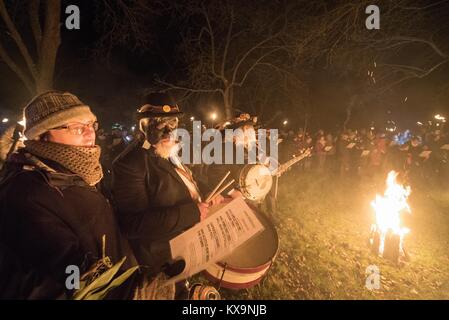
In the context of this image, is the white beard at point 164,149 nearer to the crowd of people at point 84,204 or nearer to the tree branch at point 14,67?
the crowd of people at point 84,204

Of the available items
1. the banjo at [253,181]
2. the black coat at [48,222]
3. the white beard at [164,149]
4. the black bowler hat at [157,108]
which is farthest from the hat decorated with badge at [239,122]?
the black coat at [48,222]

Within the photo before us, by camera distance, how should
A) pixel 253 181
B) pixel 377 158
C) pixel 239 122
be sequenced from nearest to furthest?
pixel 253 181, pixel 239 122, pixel 377 158

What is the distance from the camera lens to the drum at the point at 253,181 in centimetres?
399

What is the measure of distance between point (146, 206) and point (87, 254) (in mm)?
1029

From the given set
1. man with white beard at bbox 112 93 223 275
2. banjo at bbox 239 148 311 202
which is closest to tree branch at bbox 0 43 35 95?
man with white beard at bbox 112 93 223 275

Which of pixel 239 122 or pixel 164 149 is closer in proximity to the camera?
pixel 164 149

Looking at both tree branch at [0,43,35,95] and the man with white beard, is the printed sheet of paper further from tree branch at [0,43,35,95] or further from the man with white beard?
tree branch at [0,43,35,95]

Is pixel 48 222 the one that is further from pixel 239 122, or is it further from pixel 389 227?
pixel 389 227

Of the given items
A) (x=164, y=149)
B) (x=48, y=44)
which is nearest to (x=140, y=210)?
(x=164, y=149)

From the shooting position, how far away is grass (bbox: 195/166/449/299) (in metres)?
4.73

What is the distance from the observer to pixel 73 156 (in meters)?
1.91

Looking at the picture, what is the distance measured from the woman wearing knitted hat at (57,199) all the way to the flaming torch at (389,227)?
550 centimetres

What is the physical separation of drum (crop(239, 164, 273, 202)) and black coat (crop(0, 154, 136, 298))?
7.73ft

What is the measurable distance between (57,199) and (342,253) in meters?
5.83
